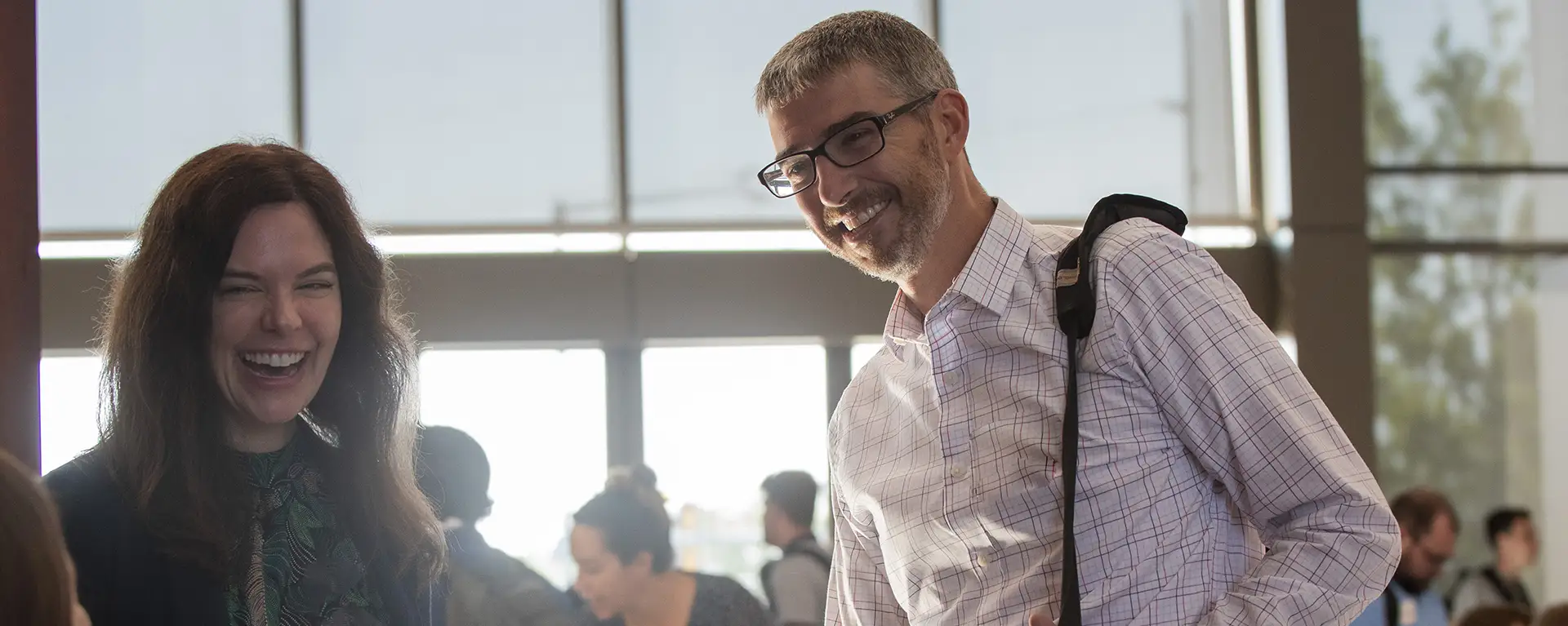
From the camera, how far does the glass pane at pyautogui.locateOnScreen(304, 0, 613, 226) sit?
5.89 meters

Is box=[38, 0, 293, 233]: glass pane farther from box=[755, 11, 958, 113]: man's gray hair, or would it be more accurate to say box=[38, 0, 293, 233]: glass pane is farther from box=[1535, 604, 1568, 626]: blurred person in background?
box=[1535, 604, 1568, 626]: blurred person in background

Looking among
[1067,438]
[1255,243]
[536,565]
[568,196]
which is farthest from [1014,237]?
[1255,243]

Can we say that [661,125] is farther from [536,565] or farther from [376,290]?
[376,290]

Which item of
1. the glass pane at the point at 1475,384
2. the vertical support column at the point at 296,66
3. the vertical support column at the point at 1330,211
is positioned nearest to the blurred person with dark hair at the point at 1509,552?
the glass pane at the point at 1475,384

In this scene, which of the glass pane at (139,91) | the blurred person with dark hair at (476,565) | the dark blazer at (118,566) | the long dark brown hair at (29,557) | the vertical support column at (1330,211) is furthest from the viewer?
the vertical support column at (1330,211)

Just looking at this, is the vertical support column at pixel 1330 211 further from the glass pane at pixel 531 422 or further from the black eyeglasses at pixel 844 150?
the black eyeglasses at pixel 844 150

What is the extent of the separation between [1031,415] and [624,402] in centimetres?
460

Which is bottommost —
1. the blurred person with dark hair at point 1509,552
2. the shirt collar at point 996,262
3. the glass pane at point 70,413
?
the blurred person with dark hair at point 1509,552

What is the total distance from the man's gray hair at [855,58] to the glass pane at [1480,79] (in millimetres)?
5711

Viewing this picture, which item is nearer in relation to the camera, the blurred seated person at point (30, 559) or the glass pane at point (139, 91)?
the blurred seated person at point (30, 559)

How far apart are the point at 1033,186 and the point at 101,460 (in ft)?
17.9

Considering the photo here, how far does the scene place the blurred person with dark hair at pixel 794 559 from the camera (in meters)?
4.51

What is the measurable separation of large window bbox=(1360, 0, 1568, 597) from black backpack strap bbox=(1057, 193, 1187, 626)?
17.9 ft

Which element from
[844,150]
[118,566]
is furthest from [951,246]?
[118,566]
